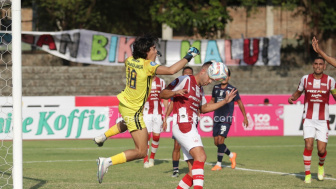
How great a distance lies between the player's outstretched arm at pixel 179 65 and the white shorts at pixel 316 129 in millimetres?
4059

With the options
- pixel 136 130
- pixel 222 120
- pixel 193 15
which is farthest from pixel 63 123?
pixel 136 130

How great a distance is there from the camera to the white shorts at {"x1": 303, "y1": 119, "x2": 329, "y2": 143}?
11.8 m

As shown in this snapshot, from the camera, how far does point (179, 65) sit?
848cm

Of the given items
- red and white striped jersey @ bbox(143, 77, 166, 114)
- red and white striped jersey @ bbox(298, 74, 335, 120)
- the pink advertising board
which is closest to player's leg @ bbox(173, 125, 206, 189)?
red and white striped jersey @ bbox(298, 74, 335, 120)

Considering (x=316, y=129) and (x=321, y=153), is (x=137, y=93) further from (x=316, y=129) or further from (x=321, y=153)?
(x=321, y=153)

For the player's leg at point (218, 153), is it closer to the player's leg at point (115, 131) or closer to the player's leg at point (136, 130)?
the player's leg at point (115, 131)

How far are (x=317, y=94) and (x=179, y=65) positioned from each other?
14.4ft

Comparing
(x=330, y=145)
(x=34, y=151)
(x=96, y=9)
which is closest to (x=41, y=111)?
(x=34, y=151)

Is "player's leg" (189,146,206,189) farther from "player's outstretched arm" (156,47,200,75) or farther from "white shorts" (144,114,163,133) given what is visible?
"white shorts" (144,114,163,133)

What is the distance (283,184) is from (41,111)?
46.2 feet

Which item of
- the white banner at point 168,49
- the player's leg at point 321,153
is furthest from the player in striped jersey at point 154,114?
the white banner at point 168,49

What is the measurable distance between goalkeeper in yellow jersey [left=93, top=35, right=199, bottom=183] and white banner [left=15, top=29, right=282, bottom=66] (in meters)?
23.7

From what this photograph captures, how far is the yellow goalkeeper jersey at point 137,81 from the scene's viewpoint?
30.0 ft

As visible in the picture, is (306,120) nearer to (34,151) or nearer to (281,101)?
(34,151)
